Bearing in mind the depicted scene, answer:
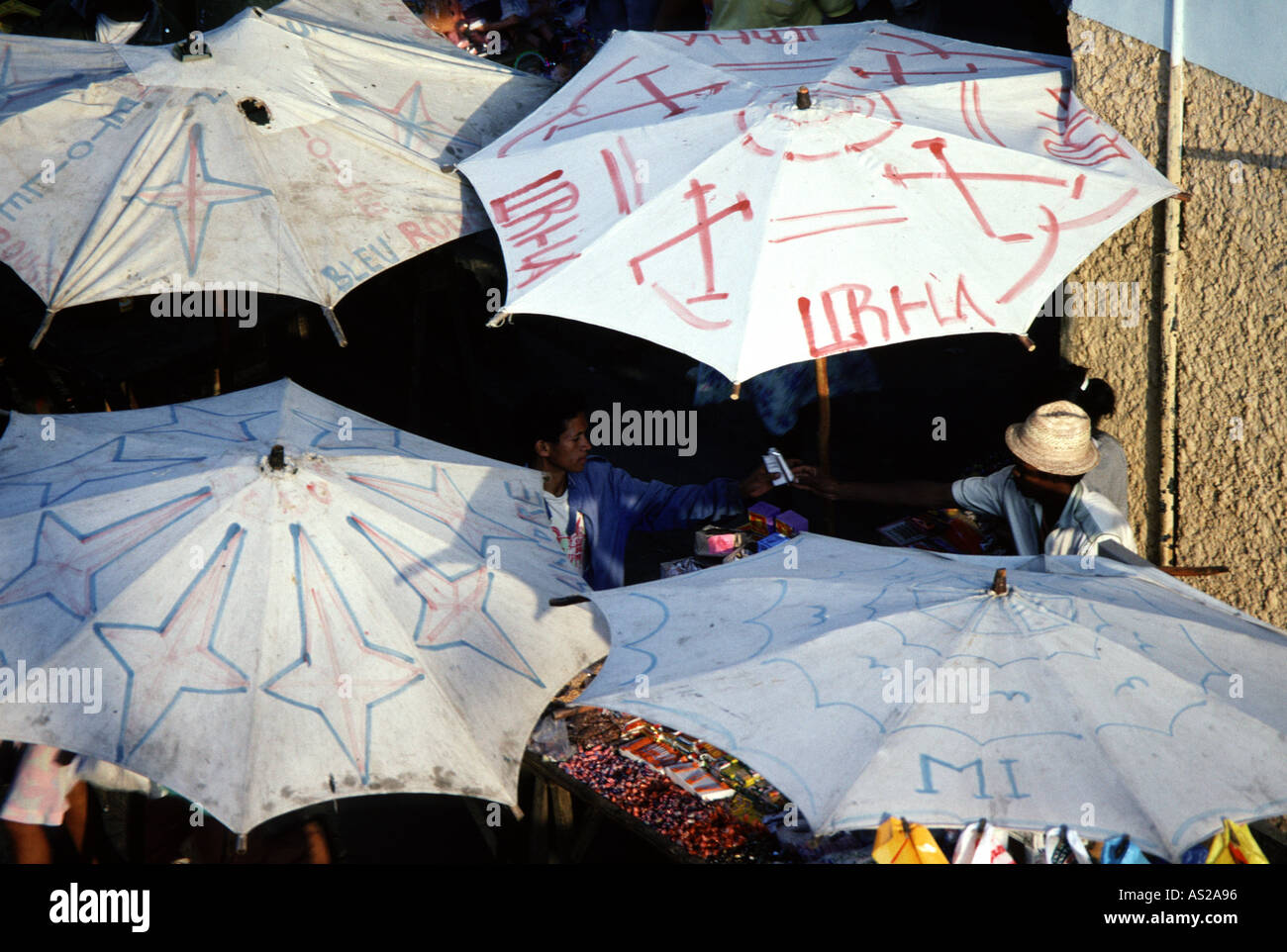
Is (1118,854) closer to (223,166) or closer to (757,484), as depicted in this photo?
(757,484)

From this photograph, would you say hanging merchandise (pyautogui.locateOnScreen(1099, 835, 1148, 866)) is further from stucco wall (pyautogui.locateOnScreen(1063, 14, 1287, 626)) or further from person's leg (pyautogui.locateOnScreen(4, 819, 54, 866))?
person's leg (pyautogui.locateOnScreen(4, 819, 54, 866))

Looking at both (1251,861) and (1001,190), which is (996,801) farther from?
(1001,190)

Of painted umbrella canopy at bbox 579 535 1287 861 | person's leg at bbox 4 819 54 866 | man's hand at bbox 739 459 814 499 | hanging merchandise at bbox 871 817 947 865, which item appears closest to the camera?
painted umbrella canopy at bbox 579 535 1287 861

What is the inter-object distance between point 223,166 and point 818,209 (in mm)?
2398

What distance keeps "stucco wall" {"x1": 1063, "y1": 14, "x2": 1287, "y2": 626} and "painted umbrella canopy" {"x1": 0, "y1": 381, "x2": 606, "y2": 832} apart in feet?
8.21

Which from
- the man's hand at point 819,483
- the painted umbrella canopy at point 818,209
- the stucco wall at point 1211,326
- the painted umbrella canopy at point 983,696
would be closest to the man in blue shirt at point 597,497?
the man's hand at point 819,483

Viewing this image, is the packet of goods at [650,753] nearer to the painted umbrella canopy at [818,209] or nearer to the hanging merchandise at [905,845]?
the hanging merchandise at [905,845]

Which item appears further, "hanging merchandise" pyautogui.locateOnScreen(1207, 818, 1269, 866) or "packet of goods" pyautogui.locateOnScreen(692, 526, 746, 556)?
"packet of goods" pyautogui.locateOnScreen(692, 526, 746, 556)

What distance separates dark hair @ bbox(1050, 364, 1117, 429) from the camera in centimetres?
461

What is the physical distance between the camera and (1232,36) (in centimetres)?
411

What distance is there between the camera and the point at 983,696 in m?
2.70

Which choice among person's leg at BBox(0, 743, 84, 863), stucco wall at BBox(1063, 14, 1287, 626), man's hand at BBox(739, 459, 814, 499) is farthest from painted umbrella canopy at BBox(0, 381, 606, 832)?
stucco wall at BBox(1063, 14, 1287, 626)

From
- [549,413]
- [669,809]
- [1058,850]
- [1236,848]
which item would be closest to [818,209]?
[549,413]

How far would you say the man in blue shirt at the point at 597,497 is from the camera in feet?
14.9
